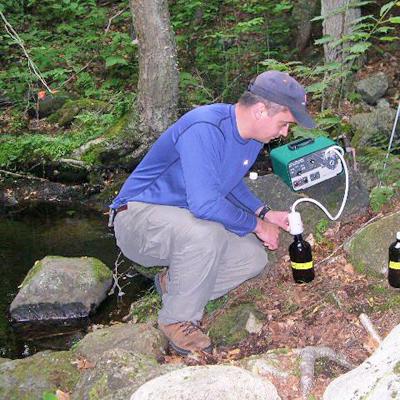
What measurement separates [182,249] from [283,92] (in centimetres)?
127

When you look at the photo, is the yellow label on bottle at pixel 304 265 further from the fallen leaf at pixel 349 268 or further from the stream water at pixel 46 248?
the stream water at pixel 46 248

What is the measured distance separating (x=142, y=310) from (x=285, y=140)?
412 centimetres

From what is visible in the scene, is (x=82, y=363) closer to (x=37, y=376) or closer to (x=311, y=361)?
(x=37, y=376)

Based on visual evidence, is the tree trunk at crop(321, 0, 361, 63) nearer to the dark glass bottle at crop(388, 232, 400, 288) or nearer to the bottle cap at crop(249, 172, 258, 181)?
the bottle cap at crop(249, 172, 258, 181)

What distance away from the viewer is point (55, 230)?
8.00 m

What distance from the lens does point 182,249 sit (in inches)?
156

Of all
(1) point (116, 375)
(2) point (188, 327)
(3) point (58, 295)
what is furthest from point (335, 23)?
(1) point (116, 375)

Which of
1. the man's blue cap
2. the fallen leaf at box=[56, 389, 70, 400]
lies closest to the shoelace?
the fallen leaf at box=[56, 389, 70, 400]

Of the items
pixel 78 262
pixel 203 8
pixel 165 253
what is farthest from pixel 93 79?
pixel 165 253

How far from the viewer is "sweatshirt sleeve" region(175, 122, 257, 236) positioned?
3662 mm

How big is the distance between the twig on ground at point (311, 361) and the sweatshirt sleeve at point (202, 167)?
1.10 meters

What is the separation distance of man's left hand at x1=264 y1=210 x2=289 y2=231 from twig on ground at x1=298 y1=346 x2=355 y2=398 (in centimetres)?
117

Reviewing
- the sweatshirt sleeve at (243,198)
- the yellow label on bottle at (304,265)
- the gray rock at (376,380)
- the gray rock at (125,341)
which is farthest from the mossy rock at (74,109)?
the gray rock at (376,380)

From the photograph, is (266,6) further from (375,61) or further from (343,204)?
(343,204)
